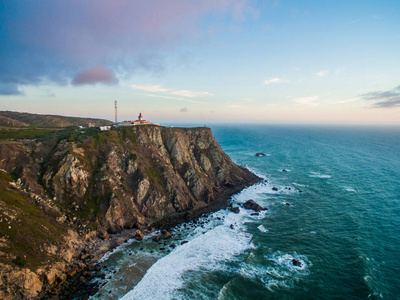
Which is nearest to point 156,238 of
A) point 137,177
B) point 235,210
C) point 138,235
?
point 138,235

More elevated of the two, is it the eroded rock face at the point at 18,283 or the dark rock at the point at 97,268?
the eroded rock face at the point at 18,283

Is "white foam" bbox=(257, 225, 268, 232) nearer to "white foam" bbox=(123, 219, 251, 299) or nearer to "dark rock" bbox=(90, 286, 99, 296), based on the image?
"white foam" bbox=(123, 219, 251, 299)

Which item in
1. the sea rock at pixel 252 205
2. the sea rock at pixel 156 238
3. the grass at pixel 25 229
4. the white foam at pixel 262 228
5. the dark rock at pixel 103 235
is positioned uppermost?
the grass at pixel 25 229

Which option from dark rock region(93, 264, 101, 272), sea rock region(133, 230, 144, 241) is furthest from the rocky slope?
sea rock region(133, 230, 144, 241)

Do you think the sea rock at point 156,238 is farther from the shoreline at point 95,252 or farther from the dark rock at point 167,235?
the shoreline at point 95,252

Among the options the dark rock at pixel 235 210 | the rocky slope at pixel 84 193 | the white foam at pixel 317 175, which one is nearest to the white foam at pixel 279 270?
the dark rock at pixel 235 210

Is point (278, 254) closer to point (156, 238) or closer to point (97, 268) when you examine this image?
point (156, 238)

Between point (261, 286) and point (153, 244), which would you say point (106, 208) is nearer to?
point (153, 244)

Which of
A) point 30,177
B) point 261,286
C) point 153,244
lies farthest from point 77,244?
point 261,286
